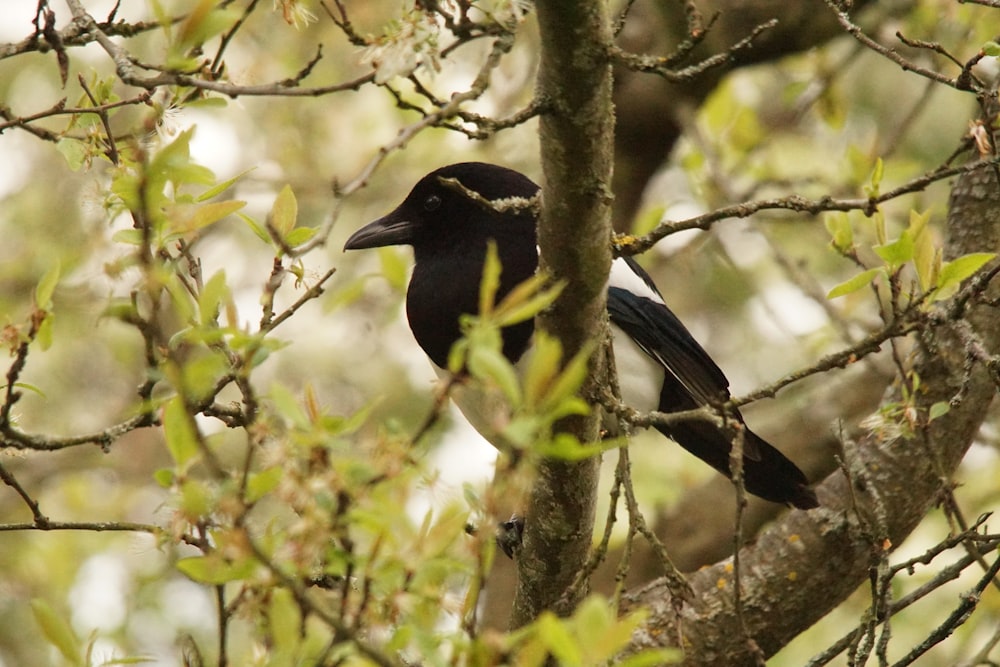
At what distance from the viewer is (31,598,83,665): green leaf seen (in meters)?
1.44

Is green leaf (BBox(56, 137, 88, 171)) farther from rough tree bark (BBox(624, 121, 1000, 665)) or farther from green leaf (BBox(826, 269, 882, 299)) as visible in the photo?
rough tree bark (BBox(624, 121, 1000, 665))

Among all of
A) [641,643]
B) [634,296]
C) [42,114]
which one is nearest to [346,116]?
[634,296]

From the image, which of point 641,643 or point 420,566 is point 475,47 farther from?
point 420,566

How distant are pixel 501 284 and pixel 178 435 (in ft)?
5.17

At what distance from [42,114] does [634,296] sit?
1.71 meters

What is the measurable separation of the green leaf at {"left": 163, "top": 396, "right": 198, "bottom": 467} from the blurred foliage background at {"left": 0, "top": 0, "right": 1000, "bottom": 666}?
9.72 feet

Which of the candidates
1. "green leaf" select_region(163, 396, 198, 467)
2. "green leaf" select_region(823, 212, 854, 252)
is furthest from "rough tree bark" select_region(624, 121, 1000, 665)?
"green leaf" select_region(163, 396, 198, 467)

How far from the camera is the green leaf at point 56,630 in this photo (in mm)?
1437

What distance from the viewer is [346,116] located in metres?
6.20

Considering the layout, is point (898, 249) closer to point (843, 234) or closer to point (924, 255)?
point (924, 255)

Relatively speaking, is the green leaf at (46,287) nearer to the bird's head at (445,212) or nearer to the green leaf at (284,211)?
the green leaf at (284,211)

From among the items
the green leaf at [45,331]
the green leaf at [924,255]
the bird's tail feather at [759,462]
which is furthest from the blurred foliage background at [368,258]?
the green leaf at [45,331]

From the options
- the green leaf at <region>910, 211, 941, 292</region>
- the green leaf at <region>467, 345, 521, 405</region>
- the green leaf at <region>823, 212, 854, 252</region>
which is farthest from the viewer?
the green leaf at <region>823, 212, 854, 252</region>

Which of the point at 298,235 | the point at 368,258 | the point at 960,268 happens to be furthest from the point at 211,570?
the point at 368,258
